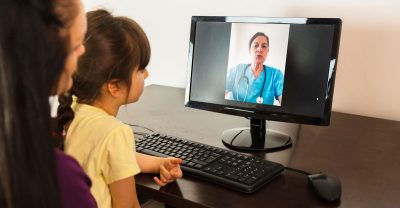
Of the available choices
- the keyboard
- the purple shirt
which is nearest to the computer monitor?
the keyboard

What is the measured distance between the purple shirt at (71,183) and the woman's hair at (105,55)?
29cm

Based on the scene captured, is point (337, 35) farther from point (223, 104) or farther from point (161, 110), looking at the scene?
point (161, 110)

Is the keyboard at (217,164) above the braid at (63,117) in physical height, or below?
below

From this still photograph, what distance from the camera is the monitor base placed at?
1.17m

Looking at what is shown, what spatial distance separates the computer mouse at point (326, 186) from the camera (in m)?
0.88

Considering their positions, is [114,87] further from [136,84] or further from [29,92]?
[29,92]

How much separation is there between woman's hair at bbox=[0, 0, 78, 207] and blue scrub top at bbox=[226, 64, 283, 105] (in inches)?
27.6

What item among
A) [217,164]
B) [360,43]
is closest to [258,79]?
[217,164]

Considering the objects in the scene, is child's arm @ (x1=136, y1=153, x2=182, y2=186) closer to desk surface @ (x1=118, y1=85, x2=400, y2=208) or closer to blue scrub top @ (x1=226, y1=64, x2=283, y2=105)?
desk surface @ (x1=118, y1=85, x2=400, y2=208)

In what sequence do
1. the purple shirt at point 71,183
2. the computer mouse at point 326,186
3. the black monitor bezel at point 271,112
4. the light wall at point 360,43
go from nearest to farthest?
the purple shirt at point 71,183 → the computer mouse at point 326,186 → the black monitor bezel at point 271,112 → the light wall at point 360,43

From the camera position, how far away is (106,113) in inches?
38.0

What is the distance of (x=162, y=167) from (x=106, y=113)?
0.60 ft

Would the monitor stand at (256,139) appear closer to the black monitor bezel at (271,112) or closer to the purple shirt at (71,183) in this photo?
the black monitor bezel at (271,112)

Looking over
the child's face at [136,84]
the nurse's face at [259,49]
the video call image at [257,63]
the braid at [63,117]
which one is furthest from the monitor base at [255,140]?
the braid at [63,117]
